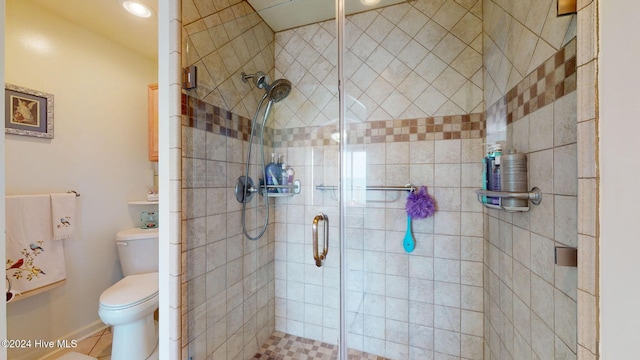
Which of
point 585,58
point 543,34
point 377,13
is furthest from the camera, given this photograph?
point 377,13

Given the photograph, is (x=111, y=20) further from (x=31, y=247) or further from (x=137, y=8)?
(x=31, y=247)

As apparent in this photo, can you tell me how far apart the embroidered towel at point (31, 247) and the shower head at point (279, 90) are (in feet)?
5.53

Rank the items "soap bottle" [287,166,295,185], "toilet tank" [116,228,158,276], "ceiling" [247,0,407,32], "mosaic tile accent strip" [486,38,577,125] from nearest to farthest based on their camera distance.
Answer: "mosaic tile accent strip" [486,38,577,125]
"ceiling" [247,0,407,32]
"soap bottle" [287,166,295,185]
"toilet tank" [116,228,158,276]

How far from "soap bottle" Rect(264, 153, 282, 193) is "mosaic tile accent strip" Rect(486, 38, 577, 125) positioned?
130 cm

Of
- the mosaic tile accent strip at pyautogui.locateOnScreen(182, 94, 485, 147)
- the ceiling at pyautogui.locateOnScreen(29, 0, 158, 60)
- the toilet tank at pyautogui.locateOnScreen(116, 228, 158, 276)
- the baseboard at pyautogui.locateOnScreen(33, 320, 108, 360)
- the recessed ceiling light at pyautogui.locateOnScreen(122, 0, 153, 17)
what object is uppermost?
the ceiling at pyautogui.locateOnScreen(29, 0, 158, 60)

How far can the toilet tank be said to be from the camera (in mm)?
1854

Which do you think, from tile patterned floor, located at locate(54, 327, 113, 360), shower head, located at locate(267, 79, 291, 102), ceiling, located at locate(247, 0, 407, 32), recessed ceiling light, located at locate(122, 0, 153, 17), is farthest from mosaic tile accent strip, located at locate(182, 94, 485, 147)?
tile patterned floor, located at locate(54, 327, 113, 360)

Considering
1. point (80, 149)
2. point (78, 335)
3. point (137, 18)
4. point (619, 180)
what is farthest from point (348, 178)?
point (78, 335)

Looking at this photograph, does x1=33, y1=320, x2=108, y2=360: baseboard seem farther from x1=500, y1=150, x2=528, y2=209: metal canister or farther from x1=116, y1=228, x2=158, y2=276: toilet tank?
x1=500, y1=150, x2=528, y2=209: metal canister

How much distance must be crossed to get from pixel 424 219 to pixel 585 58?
1091 mm

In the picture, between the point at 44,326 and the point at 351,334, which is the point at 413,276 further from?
the point at 44,326

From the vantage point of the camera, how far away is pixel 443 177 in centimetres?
142

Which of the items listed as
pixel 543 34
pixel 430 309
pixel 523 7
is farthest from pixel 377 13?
pixel 430 309

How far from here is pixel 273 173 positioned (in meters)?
1.55
